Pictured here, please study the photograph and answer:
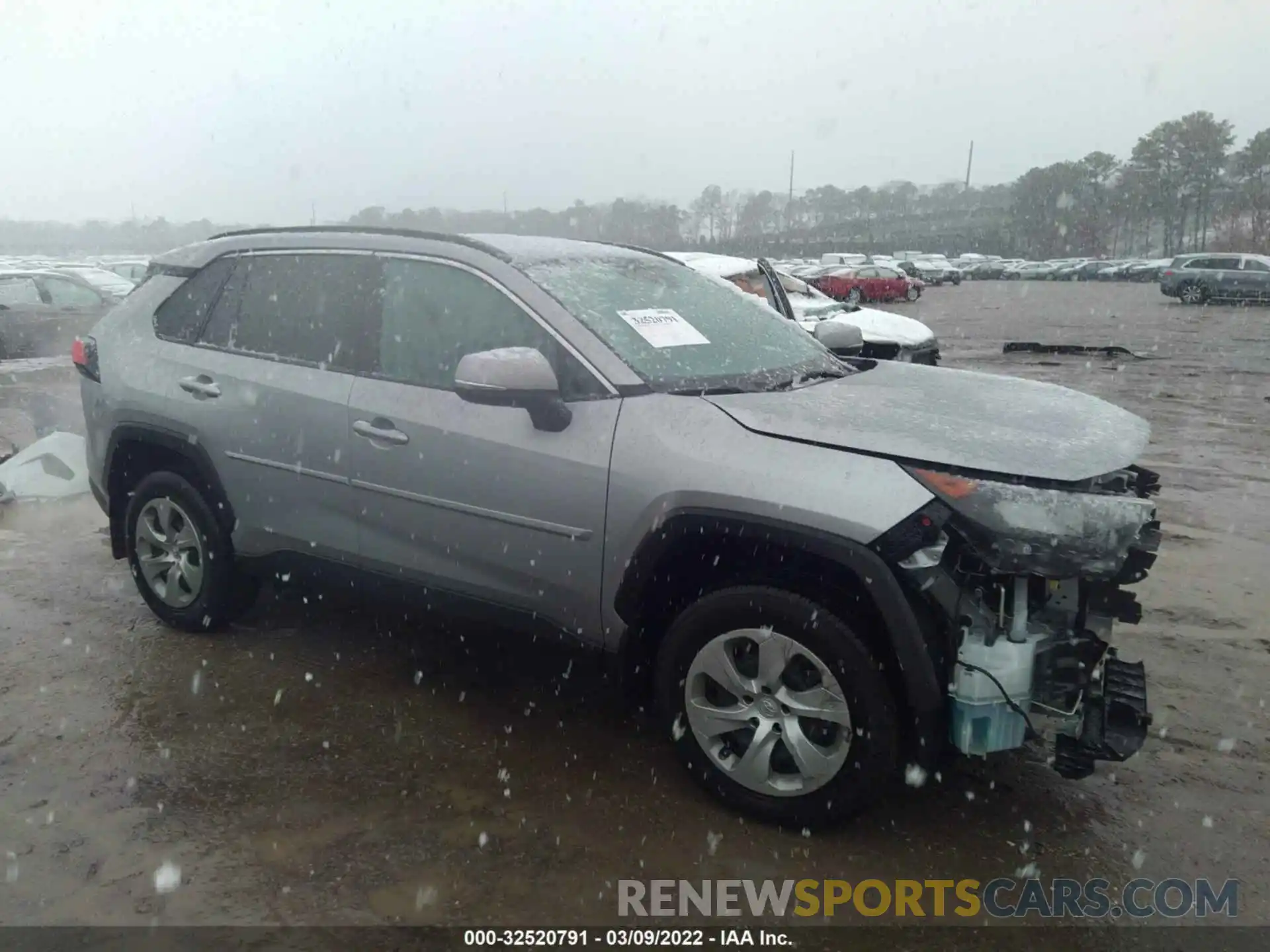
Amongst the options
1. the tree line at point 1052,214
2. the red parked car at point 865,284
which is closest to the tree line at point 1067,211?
the tree line at point 1052,214

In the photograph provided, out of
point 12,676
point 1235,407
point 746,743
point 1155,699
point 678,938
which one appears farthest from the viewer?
point 1235,407

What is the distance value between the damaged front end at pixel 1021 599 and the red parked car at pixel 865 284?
33.1m

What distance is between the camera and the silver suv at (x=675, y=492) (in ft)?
8.73

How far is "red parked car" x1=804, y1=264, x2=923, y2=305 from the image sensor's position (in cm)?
3547

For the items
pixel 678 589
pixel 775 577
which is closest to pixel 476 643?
pixel 678 589

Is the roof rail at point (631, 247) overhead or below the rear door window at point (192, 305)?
overhead

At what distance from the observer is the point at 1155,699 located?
3.74 metres

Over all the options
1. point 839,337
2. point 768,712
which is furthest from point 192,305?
point 768,712

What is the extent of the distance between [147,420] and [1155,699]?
169 inches

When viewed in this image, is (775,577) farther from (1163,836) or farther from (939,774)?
(1163,836)

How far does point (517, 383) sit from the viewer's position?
2986 mm

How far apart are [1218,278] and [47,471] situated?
3345 centimetres

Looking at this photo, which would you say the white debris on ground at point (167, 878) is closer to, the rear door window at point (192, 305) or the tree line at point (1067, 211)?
the rear door window at point (192, 305)

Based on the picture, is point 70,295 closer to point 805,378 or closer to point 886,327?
point 886,327
